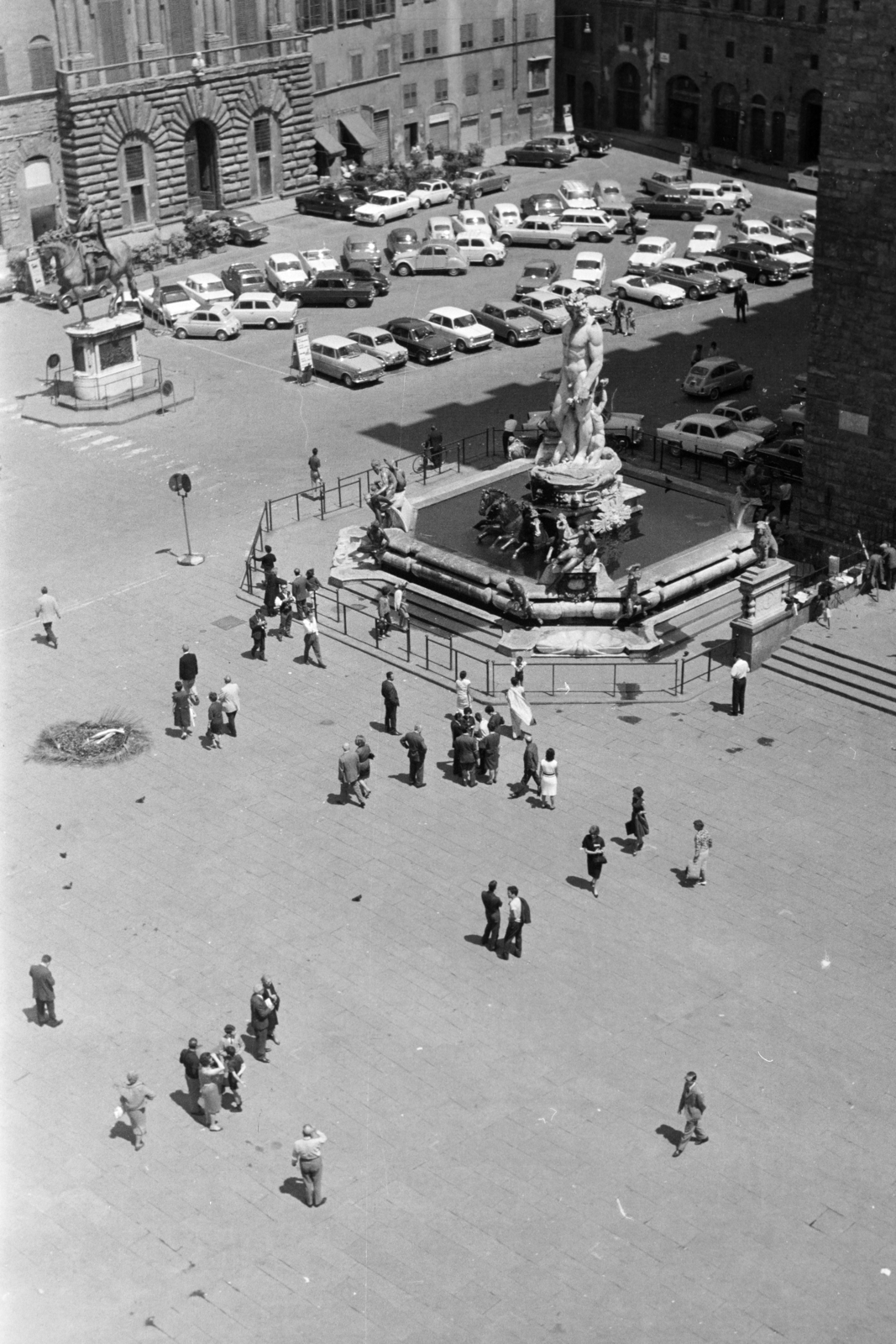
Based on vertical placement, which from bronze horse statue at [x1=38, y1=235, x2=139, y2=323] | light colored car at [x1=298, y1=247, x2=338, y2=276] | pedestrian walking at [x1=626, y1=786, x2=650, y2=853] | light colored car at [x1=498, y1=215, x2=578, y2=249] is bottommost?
light colored car at [x1=498, y1=215, x2=578, y2=249]

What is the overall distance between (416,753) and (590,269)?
3943 centimetres

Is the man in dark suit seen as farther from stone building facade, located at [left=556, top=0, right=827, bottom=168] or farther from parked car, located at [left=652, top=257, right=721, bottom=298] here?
stone building facade, located at [left=556, top=0, right=827, bottom=168]

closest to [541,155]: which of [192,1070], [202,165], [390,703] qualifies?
[202,165]

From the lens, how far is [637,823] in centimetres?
3897

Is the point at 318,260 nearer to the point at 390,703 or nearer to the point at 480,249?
the point at 480,249

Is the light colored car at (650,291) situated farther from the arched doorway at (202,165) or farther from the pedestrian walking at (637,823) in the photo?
the pedestrian walking at (637,823)

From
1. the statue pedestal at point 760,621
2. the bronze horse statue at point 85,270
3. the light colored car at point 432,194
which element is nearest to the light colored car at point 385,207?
the light colored car at point 432,194

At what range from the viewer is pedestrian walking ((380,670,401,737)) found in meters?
42.8

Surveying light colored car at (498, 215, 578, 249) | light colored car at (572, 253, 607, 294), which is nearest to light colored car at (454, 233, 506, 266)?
light colored car at (498, 215, 578, 249)

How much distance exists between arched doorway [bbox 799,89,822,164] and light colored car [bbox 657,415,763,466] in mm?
36028

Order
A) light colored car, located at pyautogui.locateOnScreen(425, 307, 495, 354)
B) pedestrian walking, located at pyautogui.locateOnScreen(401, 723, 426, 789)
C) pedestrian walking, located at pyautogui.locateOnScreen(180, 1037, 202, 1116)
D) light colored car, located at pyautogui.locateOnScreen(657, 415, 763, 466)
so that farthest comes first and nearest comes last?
light colored car, located at pyautogui.locateOnScreen(425, 307, 495, 354) < light colored car, located at pyautogui.locateOnScreen(657, 415, 763, 466) < pedestrian walking, located at pyautogui.locateOnScreen(401, 723, 426, 789) < pedestrian walking, located at pyautogui.locateOnScreen(180, 1037, 202, 1116)

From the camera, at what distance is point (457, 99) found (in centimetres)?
9606

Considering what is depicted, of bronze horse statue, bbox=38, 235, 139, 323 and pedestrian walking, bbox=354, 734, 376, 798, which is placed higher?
bronze horse statue, bbox=38, 235, 139, 323

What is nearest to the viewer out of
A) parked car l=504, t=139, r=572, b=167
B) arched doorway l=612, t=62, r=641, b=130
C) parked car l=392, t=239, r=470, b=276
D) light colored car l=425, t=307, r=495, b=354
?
light colored car l=425, t=307, r=495, b=354
